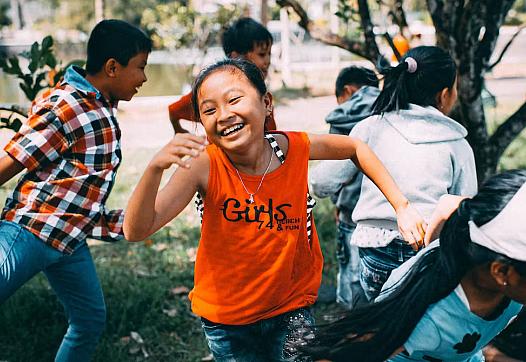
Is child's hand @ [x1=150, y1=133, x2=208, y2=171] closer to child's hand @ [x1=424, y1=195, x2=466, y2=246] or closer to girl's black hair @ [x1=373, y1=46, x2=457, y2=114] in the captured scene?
child's hand @ [x1=424, y1=195, x2=466, y2=246]

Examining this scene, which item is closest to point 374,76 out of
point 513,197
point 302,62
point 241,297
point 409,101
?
point 409,101

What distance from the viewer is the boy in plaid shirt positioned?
8.82 ft

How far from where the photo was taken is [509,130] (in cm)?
400

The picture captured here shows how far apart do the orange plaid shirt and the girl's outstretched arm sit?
976mm

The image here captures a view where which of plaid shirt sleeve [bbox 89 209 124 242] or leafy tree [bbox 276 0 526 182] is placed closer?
plaid shirt sleeve [bbox 89 209 124 242]

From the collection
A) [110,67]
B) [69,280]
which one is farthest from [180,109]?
[69,280]

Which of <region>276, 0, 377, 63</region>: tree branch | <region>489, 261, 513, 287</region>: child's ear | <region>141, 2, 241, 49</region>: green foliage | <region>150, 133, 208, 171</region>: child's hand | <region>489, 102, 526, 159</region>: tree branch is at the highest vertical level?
<region>150, 133, 208, 171</region>: child's hand

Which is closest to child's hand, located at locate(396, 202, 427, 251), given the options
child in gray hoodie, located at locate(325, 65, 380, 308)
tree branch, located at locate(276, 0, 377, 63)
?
child in gray hoodie, located at locate(325, 65, 380, 308)

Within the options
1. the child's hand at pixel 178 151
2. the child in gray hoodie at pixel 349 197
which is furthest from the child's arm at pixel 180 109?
the child's hand at pixel 178 151

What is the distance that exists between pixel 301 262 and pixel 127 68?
123cm

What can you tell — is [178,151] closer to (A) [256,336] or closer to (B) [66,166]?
(A) [256,336]

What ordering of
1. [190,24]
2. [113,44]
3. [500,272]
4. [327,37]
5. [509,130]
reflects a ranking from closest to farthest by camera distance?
[500,272] < [113,44] < [509,130] < [327,37] < [190,24]

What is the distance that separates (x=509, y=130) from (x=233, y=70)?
7.78 ft

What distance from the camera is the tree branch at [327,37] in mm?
4465
